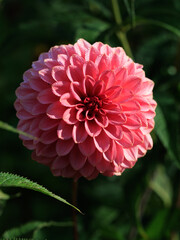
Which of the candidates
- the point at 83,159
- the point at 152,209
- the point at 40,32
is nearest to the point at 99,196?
the point at 152,209

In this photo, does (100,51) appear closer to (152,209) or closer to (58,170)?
(58,170)

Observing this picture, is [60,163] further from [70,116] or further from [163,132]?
[163,132]

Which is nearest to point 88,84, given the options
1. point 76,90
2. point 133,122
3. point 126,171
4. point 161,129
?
point 76,90

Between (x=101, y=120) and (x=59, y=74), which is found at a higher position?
(x=59, y=74)

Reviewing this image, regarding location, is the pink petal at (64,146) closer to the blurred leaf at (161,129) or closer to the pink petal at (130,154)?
the pink petal at (130,154)

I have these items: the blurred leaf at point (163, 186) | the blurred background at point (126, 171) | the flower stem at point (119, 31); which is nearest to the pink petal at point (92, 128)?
the blurred background at point (126, 171)
